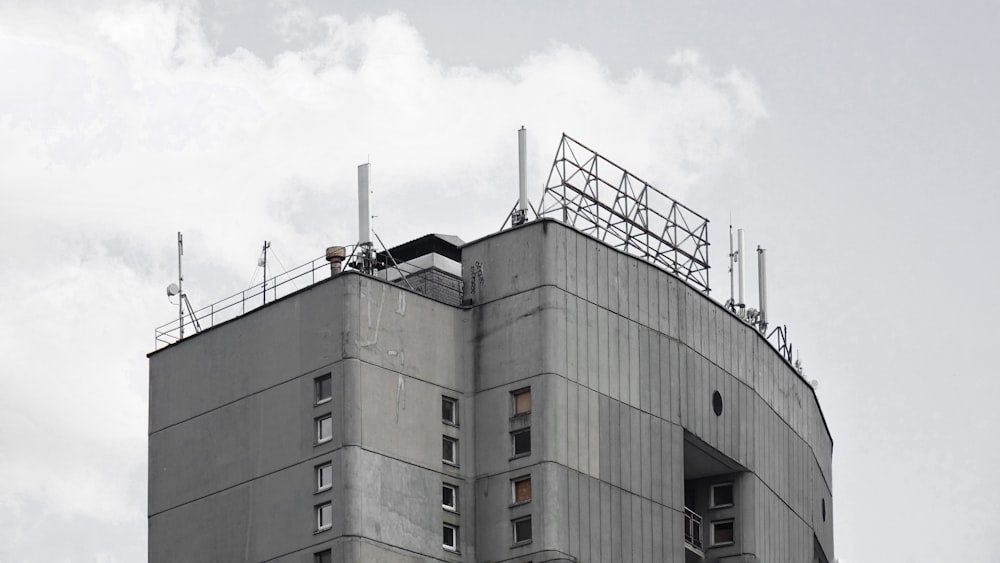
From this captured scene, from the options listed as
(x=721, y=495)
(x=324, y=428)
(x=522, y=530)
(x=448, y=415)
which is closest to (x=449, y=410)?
(x=448, y=415)

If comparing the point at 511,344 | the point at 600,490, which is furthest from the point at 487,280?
the point at 600,490

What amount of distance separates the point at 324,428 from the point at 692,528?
71.5ft

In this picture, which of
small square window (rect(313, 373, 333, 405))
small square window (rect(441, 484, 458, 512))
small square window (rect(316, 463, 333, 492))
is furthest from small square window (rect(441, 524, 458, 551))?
small square window (rect(313, 373, 333, 405))

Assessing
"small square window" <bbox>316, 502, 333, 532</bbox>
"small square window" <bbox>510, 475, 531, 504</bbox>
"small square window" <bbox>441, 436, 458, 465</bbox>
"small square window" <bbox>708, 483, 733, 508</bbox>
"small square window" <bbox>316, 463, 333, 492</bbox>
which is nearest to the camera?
"small square window" <bbox>316, 502, 333, 532</bbox>

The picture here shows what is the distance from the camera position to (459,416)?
4144 inches

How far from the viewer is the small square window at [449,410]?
10494 centimetres

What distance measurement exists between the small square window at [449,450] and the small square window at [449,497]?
3.66 feet

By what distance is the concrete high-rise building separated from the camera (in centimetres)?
10131

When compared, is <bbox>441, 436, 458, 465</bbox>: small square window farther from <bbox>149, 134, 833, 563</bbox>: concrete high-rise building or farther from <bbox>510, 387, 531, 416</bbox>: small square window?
<bbox>510, 387, 531, 416</bbox>: small square window

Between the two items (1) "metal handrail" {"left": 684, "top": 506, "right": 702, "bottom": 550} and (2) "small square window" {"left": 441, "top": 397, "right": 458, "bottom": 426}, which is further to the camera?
(1) "metal handrail" {"left": 684, "top": 506, "right": 702, "bottom": 550}

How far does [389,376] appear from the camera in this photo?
337ft

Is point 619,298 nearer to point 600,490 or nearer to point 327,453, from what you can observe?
point 600,490

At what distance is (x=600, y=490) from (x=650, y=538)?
4.00 metres

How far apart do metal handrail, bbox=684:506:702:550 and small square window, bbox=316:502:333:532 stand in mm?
20917
